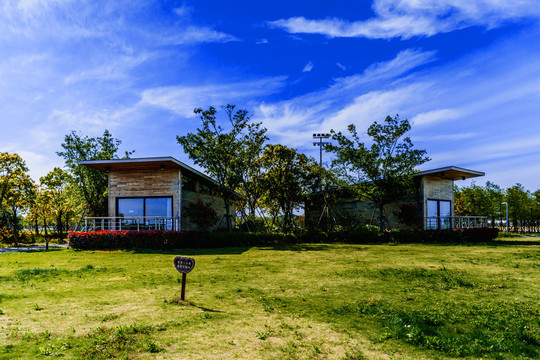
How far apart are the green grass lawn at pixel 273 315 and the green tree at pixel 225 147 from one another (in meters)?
12.6

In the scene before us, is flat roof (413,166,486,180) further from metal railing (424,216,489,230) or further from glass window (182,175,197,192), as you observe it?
glass window (182,175,197,192)

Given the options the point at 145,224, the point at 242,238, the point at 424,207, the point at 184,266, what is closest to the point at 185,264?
the point at 184,266

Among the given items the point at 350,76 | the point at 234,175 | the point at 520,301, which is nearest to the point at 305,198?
the point at 234,175

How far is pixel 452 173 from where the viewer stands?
24359 mm

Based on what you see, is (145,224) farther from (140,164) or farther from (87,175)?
(87,175)

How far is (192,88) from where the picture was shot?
13.8 metres

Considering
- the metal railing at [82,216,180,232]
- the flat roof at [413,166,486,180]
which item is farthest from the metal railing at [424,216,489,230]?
the metal railing at [82,216,180,232]

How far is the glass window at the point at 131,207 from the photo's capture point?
765 inches

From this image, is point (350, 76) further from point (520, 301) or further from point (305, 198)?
point (305, 198)

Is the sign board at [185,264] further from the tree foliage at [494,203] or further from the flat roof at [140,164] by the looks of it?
the tree foliage at [494,203]

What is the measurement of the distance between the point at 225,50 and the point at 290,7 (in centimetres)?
324

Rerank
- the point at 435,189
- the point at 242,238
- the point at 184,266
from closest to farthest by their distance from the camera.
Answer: the point at 184,266 < the point at 242,238 < the point at 435,189

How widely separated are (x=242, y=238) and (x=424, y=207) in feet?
42.9

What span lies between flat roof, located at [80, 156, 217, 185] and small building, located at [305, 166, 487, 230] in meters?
11.5
